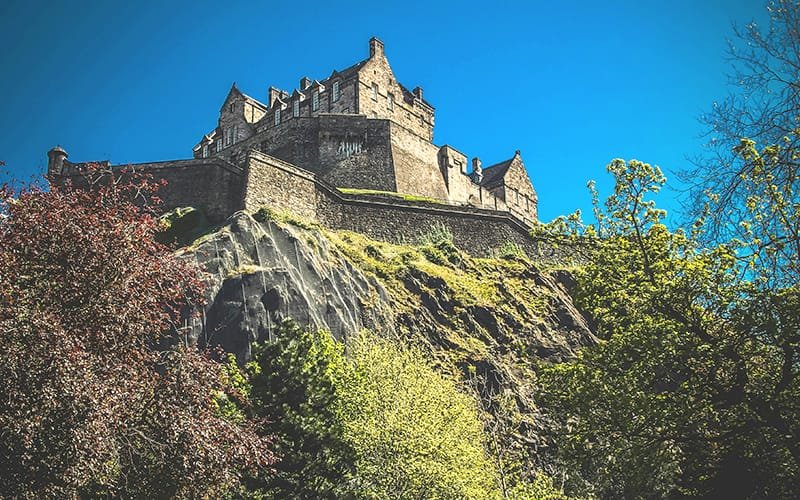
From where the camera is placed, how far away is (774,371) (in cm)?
1355

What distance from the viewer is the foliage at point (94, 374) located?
1302cm

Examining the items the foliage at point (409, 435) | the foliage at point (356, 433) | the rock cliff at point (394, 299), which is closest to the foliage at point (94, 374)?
the foliage at point (356, 433)

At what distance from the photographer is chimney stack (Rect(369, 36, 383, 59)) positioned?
56859 mm

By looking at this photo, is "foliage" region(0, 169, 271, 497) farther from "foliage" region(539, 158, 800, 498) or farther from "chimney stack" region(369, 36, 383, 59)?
"chimney stack" region(369, 36, 383, 59)

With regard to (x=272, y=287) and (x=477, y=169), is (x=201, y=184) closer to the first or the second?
(x=272, y=287)

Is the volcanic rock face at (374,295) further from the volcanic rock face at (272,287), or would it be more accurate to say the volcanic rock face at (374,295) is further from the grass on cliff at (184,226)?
the grass on cliff at (184,226)

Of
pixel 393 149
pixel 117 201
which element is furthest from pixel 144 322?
pixel 393 149

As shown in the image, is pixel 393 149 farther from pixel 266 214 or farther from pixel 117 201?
A: pixel 117 201

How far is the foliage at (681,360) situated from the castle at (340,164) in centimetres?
2336

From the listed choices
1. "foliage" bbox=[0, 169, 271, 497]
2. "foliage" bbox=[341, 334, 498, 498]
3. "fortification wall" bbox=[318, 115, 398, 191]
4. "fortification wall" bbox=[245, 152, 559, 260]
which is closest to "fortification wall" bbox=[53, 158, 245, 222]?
"fortification wall" bbox=[245, 152, 559, 260]

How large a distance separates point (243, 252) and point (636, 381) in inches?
814

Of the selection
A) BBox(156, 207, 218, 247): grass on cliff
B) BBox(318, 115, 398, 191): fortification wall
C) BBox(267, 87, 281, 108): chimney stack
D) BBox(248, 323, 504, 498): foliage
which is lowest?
BBox(248, 323, 504, 498): foliage

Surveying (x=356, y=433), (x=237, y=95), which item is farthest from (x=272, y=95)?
(x=356, y=433)

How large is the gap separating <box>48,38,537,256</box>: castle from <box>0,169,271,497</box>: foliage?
821 inches
